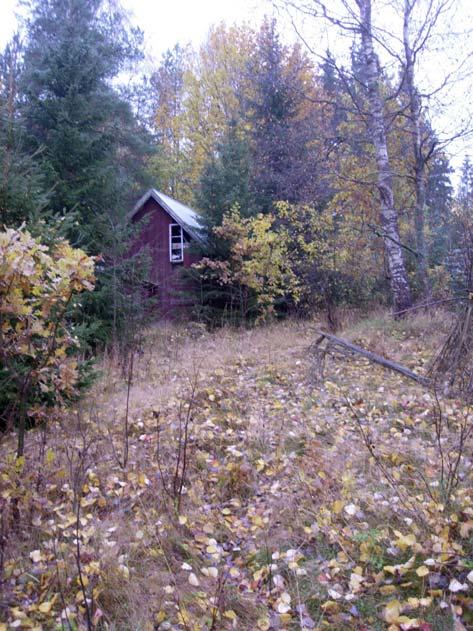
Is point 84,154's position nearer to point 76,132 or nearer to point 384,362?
point 76,132

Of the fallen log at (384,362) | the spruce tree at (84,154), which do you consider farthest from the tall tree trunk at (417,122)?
the spruce tree at (84,154)

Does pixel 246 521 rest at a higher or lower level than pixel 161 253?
lower

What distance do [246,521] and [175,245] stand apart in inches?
592

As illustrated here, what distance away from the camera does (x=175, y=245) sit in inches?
707

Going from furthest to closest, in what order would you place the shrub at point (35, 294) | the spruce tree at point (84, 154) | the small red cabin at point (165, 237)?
1. the small red cabin at point (165, 237)
2. the spruce tree at point (84, 154)
3. the shrub at point (35, 294)

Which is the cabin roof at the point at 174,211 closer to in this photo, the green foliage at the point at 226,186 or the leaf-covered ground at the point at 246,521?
the green foliage at the point at 226,186

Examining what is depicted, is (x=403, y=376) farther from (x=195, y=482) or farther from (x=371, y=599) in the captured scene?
(x=371, y=599)

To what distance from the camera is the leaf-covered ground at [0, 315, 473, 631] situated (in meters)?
2.71

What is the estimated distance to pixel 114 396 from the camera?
7031 millimetres

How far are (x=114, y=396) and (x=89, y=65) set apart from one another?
27.3ft

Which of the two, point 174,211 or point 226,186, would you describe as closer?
point 226,186

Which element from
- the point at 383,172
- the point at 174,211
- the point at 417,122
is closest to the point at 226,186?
the point at 174,211

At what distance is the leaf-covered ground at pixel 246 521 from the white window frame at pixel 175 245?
12.0m

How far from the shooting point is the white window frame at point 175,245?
58.3 feet
